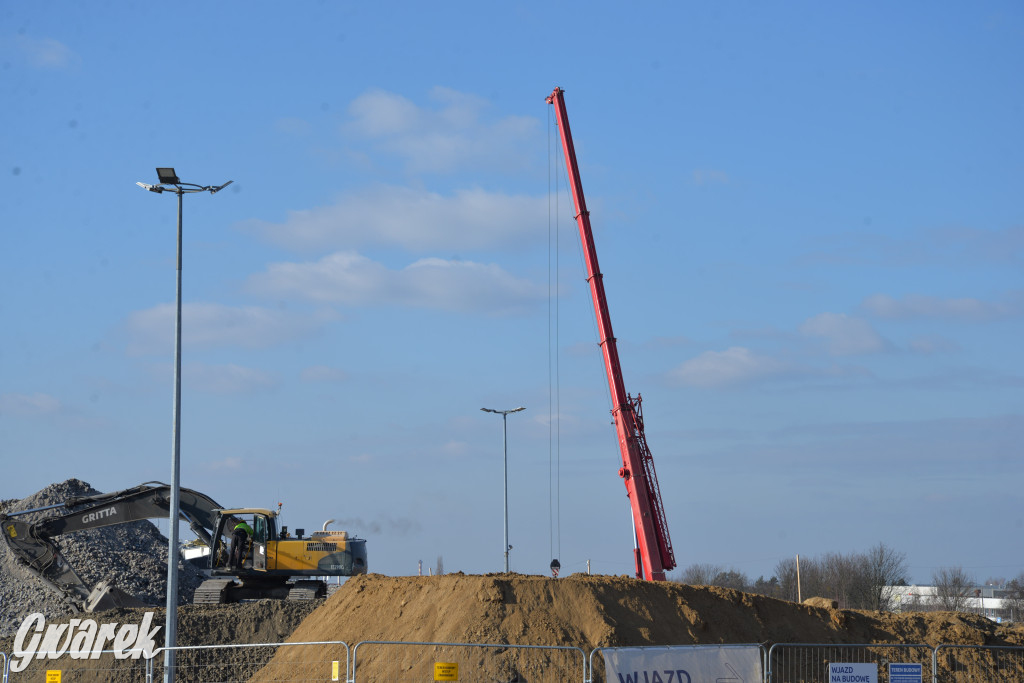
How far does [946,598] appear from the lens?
65000 millimetres

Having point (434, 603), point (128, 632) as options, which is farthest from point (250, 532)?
point (434, 603)

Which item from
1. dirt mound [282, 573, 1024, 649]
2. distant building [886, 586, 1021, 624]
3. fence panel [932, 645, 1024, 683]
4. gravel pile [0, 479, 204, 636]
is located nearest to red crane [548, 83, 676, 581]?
dirt mound [282, 573, 1024, 649]

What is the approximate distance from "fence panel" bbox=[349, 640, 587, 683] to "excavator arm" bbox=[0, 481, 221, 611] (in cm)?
1435

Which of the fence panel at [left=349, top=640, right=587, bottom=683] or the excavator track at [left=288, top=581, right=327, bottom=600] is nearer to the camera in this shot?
the fence panel at [left=349, top=640, right=587, bottom=683]

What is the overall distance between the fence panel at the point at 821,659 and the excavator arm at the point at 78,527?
61.7 feet

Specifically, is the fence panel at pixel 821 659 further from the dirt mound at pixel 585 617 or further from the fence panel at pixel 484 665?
the fence panel at pixel 484 665

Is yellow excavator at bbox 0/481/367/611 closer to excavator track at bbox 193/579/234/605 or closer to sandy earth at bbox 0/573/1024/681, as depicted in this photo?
excavator track at bbox 193/579/234/605

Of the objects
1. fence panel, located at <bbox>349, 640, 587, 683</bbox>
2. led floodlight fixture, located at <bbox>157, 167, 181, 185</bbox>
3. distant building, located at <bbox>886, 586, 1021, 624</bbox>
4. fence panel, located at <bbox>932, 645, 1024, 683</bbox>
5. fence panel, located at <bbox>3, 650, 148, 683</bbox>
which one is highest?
led floodlight fixture, located at <bbox>157, 167, 181, 185</bbox>

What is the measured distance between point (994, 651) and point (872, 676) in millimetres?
9050

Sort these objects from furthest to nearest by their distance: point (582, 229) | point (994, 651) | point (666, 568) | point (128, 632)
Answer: point (582, 229) → point (666, 568) → point (128, 632) → point (994, 651)

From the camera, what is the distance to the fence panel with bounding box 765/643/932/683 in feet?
64.3

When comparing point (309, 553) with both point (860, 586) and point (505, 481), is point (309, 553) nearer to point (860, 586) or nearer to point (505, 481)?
point (505, 481)

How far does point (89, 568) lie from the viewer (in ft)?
131

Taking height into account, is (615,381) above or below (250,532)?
above
